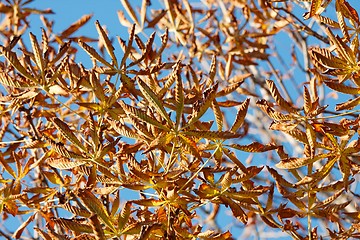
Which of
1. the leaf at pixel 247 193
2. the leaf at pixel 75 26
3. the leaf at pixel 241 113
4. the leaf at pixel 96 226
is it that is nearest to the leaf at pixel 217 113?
the leaf at pixel 241 113

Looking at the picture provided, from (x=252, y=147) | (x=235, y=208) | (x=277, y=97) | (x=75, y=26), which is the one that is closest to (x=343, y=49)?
(x=277, y=97)

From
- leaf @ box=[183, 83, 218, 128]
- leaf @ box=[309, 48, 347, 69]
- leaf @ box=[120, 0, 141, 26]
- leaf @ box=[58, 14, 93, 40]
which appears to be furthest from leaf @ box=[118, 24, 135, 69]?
leaf @ box=[120, 0, 141, 26]

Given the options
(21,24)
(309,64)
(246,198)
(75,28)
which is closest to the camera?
(246,198)

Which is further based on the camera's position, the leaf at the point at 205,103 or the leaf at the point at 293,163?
the leaf at the point at 293,163

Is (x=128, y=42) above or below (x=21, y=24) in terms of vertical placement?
below

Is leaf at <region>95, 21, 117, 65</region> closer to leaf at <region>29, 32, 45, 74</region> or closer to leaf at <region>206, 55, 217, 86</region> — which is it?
leaf at <region>29, 32, 45, 74</region>

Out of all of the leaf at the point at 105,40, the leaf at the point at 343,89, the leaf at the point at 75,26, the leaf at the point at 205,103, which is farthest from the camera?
the leaf at the point at 75,26

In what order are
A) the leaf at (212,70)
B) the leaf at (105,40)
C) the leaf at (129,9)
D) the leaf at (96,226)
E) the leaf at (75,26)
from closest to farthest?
1. the leaf at (96,226)
2. the leaf at (105,40)
3. the leaf at (212,70)
4. the leaf at (75,26)
5. the leaf at (129,9)

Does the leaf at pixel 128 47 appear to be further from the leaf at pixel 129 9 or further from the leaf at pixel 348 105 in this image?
the leaf at pixel 129 9

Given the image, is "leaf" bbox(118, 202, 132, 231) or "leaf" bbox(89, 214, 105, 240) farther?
"leaf" bbox(118, 202, 132, 231)

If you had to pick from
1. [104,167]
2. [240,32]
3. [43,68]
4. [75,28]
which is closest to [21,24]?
[75,28]

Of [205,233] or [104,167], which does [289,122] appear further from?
[104,167]
